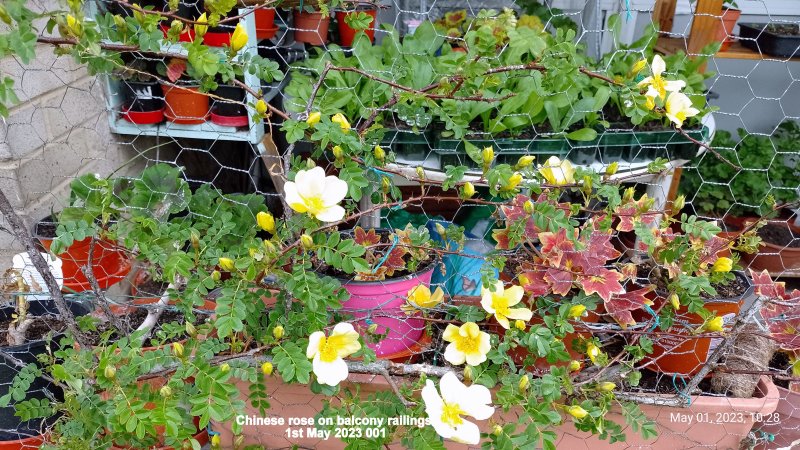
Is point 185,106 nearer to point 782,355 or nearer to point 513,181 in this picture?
point 513,181

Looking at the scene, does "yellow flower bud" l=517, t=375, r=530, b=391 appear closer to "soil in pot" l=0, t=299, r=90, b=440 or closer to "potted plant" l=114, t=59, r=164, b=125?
"soil in pot" l=0, t=299, r=90, b=440

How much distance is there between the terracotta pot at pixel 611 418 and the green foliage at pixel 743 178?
1167mm

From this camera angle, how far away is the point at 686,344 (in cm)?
121

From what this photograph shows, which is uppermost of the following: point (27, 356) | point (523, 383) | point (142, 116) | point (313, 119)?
point (313, 119)

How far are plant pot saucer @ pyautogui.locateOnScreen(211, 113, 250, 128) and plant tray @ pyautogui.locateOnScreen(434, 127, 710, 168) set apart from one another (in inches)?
25.3

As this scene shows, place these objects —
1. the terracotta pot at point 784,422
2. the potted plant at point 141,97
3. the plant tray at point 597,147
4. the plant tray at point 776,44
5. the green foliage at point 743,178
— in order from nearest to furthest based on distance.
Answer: the terracotta pot at point 784,422
the plant tray at point 597,147
the potted plant at point 141,97
the plant tray at point 776,44
the green foliage at point 743,178

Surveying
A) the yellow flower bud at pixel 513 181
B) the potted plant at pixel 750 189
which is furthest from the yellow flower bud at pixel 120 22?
the potted plant at pixel 750 189

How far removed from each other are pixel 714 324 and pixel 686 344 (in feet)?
0.68

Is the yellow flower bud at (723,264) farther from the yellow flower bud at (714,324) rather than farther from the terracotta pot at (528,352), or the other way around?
the terracotta pot at (528,352)

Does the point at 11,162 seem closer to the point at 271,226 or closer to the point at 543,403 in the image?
the point at 271,226

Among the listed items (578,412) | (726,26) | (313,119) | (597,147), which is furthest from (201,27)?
(726,26)

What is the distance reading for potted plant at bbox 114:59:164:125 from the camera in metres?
1.62

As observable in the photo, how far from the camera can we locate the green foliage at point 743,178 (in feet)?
7.16

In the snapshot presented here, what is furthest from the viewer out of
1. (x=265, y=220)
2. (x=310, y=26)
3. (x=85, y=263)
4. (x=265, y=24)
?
(x=310, y=26)
